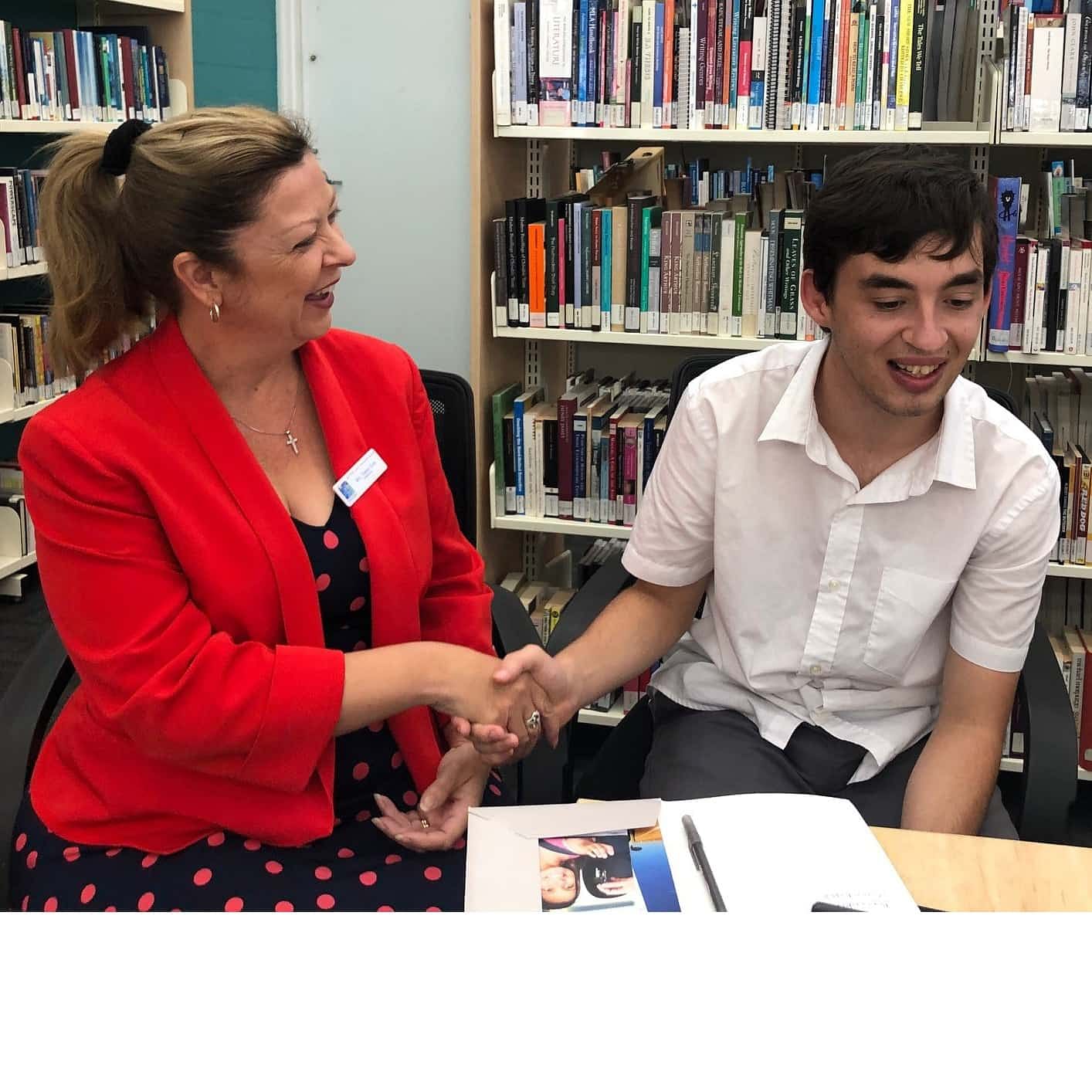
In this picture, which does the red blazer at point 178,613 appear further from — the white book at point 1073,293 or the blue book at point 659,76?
the white book at point 1073,293

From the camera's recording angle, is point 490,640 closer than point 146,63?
Yes

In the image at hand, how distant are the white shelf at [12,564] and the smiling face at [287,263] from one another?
231cm

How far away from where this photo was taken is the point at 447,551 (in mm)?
1619

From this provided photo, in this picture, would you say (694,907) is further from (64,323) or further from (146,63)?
(146,63)

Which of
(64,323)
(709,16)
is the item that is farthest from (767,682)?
(709,16)

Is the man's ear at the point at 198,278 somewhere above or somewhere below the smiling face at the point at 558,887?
above

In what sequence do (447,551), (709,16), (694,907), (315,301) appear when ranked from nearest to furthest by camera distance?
(694,907) → (315,301) → (447,551) → (709,16)

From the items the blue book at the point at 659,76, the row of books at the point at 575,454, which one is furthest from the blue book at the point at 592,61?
the row of books at the point at 575,454

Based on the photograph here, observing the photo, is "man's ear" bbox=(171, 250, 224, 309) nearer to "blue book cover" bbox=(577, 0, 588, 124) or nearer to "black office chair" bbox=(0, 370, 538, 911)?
"black office chair" bbox=(0, 370, 538, 911)

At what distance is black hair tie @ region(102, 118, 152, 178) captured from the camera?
1326 millimetres

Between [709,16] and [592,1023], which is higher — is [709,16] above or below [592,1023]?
above

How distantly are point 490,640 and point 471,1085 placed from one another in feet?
4.67

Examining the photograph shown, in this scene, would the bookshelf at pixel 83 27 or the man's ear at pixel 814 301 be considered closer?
the man's ear at pixel 814 301

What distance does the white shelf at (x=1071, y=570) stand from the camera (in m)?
2.54
